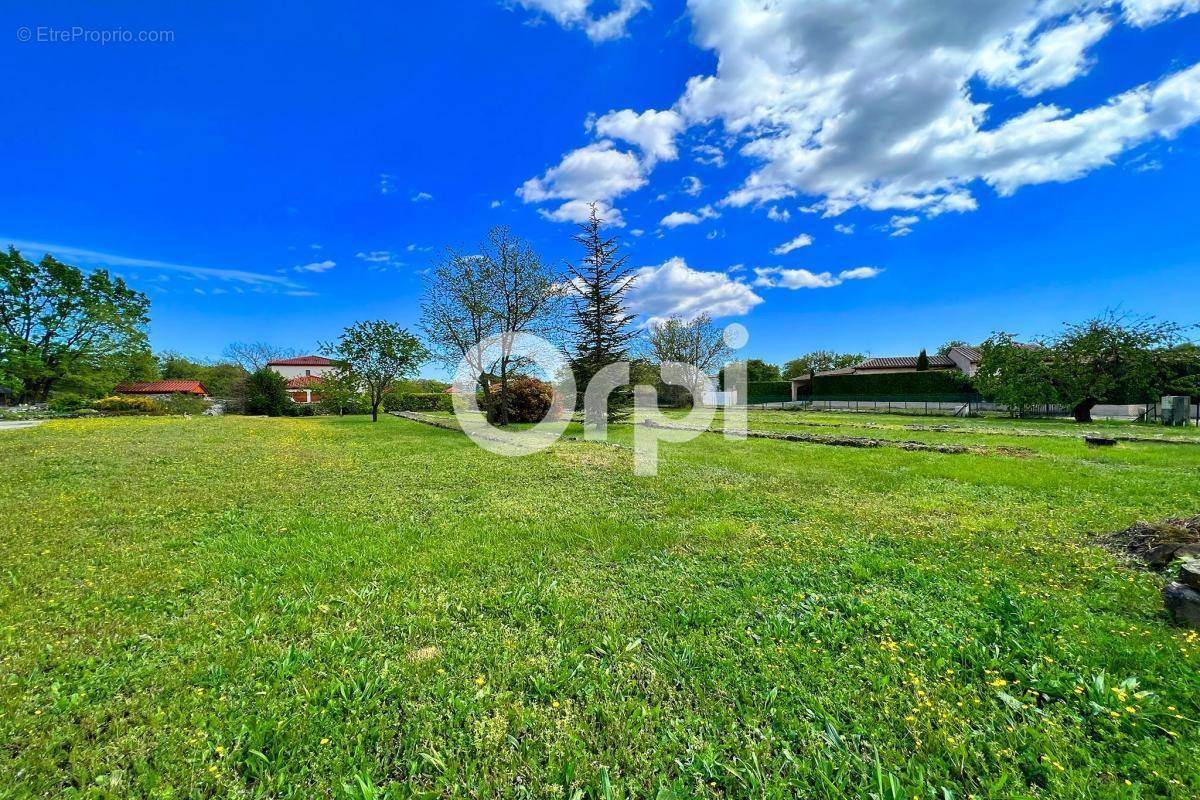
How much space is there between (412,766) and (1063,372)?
27818 mm

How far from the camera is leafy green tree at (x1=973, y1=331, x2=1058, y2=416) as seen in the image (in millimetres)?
20016

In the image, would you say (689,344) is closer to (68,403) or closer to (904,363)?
(904,363)

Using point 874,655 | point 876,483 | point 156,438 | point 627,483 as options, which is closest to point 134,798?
point 874,655

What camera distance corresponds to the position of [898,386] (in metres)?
34.5

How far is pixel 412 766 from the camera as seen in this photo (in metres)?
1.91

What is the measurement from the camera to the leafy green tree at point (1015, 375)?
20016 mm

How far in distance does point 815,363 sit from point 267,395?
197 feet

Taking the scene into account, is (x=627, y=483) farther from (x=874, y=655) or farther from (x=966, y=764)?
(x=966, y=764)

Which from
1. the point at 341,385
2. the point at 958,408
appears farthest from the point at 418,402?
the point at 958,408

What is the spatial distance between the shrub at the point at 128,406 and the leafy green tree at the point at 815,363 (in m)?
62.7

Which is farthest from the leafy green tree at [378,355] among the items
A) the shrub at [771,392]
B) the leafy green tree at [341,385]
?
the shrub at [771,392]

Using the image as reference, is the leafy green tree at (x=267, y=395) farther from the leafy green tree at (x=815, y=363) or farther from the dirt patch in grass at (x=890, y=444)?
the leafy green tree at (x=815, y=363)

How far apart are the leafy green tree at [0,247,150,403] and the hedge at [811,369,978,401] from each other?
194ft

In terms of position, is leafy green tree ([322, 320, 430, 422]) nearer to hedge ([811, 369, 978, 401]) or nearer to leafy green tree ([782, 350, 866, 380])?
hedge ([811, 369, 978, 401])
